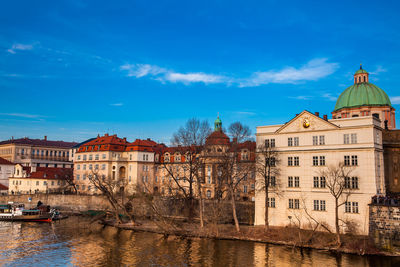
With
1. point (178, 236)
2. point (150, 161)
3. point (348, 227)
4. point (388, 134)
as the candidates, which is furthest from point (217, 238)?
point (150, 161)

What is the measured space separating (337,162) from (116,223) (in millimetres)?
33663

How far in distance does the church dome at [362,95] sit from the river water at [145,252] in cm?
3425

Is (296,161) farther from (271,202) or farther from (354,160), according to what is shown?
(354,160)

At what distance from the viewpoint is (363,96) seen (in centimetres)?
6353

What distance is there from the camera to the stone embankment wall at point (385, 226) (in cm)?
3738

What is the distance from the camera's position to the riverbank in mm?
37750

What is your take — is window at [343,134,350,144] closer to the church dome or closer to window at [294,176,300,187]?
window at [294,176,300,187]

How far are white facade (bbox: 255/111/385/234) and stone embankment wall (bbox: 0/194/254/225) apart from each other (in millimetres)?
5055

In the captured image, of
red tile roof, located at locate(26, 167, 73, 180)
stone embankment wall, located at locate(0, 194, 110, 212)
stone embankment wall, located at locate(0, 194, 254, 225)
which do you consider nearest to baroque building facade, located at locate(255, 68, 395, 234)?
stone embankment wall, located at locate(0, 194, 254, 225)

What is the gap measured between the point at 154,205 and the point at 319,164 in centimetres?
2306

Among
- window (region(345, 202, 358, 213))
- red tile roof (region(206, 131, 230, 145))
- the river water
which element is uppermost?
red tile roof (region(206, 131, 230, 145))

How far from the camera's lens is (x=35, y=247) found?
136 ft

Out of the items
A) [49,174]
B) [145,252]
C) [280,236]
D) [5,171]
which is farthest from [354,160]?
[5,171]

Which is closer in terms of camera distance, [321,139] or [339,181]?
[339,181]
